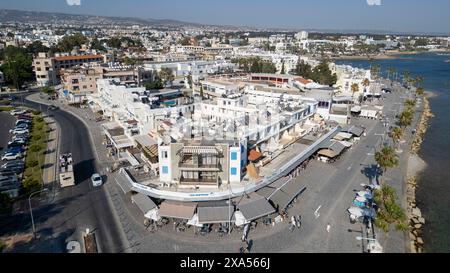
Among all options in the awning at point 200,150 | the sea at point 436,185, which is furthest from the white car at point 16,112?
the sea at point 436,185

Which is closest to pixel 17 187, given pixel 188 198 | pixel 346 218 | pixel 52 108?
pixel 188 198

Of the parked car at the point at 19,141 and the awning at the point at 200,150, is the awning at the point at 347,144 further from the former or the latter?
the parked car at the point at 19,141

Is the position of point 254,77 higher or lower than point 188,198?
higher

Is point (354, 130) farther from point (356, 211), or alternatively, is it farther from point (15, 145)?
point (15, 145)

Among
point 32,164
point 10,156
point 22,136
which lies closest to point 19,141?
point 22,136

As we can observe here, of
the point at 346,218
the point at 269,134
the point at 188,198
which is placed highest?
the point at 269,134

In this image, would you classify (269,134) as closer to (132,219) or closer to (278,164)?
(278,164)
